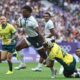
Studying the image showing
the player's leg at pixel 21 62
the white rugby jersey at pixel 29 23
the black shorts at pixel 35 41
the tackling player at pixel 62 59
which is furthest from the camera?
the player's leg at pixel 21 62

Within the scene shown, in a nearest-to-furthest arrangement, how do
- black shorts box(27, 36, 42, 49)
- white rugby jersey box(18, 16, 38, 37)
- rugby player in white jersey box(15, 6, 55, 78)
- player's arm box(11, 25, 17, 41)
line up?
rugby player in white jersey box(15, 6, 55, 78) → white rugby jersey box(18, 16, 38, 37) → black shorts box(27, 36, 42, 49) → player's arm box(11, 25, 17, 41)

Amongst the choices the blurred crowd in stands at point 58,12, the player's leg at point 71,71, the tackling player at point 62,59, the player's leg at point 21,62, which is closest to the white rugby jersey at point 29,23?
the tackling player at point 62,59

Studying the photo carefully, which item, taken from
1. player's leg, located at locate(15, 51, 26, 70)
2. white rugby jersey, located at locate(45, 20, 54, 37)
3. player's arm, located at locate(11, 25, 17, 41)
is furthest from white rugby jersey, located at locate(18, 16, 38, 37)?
player's leg, located at locate(15, 51, 26, 70)

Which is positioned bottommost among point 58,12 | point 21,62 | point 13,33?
point 58,12

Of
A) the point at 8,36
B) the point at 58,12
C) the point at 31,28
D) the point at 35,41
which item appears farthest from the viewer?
the point at 58,12

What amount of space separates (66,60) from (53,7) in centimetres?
2387

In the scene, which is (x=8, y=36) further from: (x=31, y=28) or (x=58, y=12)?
(x=58, y=12)

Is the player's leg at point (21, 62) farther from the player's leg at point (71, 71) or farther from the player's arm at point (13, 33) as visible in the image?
the player's leg at point (71, 71)

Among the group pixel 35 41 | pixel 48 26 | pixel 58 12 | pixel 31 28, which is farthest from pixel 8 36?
pixel 58 12

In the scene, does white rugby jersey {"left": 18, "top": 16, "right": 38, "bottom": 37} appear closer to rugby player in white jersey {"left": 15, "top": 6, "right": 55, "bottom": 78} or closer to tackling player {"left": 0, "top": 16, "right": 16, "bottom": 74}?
rugby player in white jersey {"left": 15, "top": 6, "right": 55, "bottom": 78}

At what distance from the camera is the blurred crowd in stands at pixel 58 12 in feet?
111

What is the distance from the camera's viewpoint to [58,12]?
38.1 m

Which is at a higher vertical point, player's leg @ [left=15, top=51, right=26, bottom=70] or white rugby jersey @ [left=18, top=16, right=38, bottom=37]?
white rugby jersey @ [left=18, top=16, right=38, bottom=37]

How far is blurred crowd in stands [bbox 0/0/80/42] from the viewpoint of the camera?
111 feet
